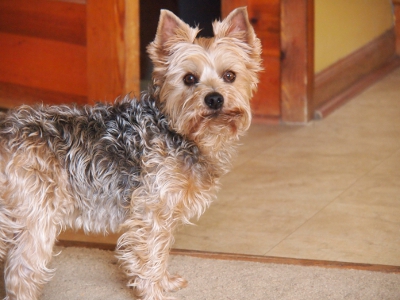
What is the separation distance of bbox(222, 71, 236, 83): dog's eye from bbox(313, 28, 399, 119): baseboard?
2.62 metres

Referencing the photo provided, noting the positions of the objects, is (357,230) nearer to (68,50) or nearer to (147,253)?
(147,253)

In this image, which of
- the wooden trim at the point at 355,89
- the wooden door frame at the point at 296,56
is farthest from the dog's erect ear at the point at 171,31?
the wooden trim at the point at 355,89

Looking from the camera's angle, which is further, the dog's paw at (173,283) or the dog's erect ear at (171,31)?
the dog's paw at (173,283)

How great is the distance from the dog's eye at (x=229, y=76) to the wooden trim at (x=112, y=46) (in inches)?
62.3

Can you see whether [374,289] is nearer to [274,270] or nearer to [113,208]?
[274,270]

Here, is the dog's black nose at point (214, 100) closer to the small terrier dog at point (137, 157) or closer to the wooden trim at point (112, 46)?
the small terrier dog at point (137, 157)

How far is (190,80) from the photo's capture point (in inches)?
94.0

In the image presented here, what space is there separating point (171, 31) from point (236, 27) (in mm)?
249

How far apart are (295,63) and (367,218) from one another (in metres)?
1.76

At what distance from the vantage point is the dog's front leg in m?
2.36

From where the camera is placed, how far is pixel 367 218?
321 centimetres

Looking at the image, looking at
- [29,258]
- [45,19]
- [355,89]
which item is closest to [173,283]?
[29,258]

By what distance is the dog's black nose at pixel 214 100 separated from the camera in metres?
2.28

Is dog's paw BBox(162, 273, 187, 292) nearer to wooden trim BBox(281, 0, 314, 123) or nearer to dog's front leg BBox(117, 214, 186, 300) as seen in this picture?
dog's front leg BBox(117, 214, 186, 300)
